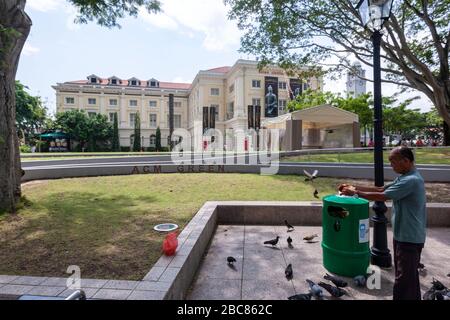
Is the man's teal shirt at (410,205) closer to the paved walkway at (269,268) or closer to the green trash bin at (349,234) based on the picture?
the green trash bin at (349,234)

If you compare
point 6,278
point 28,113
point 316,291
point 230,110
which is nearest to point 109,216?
point 6,278

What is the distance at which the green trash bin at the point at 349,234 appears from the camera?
388cm

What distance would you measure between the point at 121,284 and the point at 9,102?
5.53 metres

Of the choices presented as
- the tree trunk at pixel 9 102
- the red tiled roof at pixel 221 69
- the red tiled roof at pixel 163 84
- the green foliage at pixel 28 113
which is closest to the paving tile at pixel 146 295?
the tree trunk at pixel 9 102

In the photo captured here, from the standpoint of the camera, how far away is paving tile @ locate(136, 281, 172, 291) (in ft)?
9.27

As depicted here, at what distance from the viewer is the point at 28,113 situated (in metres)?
41.4

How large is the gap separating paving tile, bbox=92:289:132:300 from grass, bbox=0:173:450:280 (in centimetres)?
38

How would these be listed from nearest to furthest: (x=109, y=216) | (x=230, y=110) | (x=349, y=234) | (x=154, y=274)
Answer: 1. (x=154, y=274)
2. (x=349, y=234)
3. (x=109, y=216)
4. (x=230, y=110)

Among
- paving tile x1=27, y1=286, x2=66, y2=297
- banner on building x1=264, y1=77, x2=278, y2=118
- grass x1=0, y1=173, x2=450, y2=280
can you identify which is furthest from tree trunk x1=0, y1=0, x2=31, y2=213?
banner on building x1=264, y1=77, x2=278, y2=118

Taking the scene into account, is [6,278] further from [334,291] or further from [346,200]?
[346,200]

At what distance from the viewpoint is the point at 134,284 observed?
9.64 ft

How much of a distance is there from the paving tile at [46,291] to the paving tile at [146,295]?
727mm

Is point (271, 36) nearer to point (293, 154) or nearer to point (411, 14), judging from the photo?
point (411, 14)
